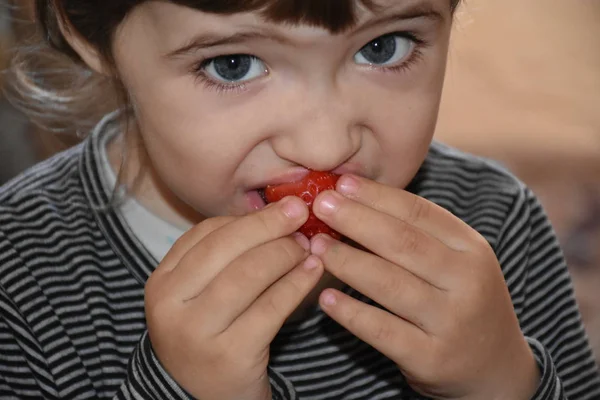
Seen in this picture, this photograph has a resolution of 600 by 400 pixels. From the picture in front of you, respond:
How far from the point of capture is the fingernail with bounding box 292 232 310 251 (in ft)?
2.77

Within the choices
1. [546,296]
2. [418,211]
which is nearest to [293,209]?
[418,211]

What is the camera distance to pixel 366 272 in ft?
2.70

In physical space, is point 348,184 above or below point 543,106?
Answer: above

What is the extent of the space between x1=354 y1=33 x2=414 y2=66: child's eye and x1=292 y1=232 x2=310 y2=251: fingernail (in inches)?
6.9

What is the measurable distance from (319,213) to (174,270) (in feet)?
0.53

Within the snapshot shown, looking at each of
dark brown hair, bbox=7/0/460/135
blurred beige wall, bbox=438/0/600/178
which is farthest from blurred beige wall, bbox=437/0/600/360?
dark brown hair, bbox=7/0/460/135

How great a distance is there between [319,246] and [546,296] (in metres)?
0.48

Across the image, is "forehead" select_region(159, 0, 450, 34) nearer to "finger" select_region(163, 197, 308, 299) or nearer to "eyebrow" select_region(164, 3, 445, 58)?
"eyebrow" select_region(164, 3, 445, 58)

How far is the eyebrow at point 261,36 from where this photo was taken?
0.80 metres

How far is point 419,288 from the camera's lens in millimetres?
842

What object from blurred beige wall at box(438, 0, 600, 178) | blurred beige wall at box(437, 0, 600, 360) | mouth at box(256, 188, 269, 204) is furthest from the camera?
blurred beige wall at box(438, 0, 600, 178)

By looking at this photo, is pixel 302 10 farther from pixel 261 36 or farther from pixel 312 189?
pixel 312 189

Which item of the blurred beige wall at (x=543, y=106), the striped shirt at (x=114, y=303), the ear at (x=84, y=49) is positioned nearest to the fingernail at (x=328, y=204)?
the striped shirt at (x=114, y=303)

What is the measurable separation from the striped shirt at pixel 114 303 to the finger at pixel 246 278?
158mm
